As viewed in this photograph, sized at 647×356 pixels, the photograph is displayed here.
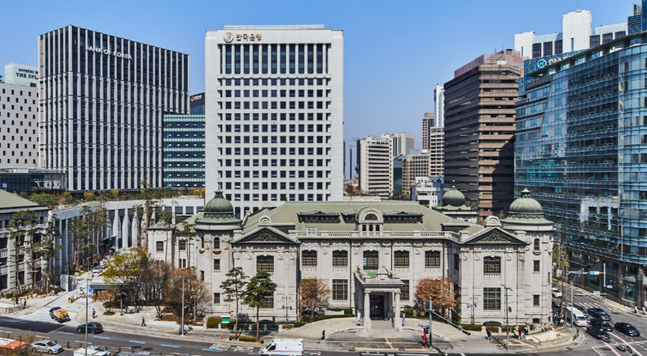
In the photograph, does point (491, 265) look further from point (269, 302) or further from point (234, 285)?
point (234, 285)

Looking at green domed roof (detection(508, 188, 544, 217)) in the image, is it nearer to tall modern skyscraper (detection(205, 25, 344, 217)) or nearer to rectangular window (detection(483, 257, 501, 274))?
rectangular window (detection(483, 257, 501, 274))

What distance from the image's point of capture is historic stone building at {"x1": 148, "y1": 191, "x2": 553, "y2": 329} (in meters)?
78.7

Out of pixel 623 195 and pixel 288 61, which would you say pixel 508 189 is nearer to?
pixel 623 195

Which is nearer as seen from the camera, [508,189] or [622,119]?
[622,119]

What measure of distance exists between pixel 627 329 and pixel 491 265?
2340 cm

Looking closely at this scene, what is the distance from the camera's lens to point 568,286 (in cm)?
10712

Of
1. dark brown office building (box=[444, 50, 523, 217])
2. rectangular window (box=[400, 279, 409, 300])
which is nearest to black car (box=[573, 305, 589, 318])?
rectangular window (box=[400, 279, 409, 300])

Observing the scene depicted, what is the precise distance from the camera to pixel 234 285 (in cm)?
7844

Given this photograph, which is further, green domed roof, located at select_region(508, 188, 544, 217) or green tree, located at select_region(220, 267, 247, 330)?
green domed roof, located at select_region(508, 188, 544, 217)

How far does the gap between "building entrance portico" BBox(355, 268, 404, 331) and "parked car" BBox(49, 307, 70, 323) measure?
4900 cm

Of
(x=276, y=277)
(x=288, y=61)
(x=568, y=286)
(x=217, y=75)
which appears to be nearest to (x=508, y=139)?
(x=568, y=286)

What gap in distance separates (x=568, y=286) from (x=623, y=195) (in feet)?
78.7

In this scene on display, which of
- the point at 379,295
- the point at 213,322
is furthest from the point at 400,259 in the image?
the point at 213,322

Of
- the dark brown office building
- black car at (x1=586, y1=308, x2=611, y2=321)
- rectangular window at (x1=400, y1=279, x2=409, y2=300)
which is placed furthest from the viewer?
the dark brown office building
